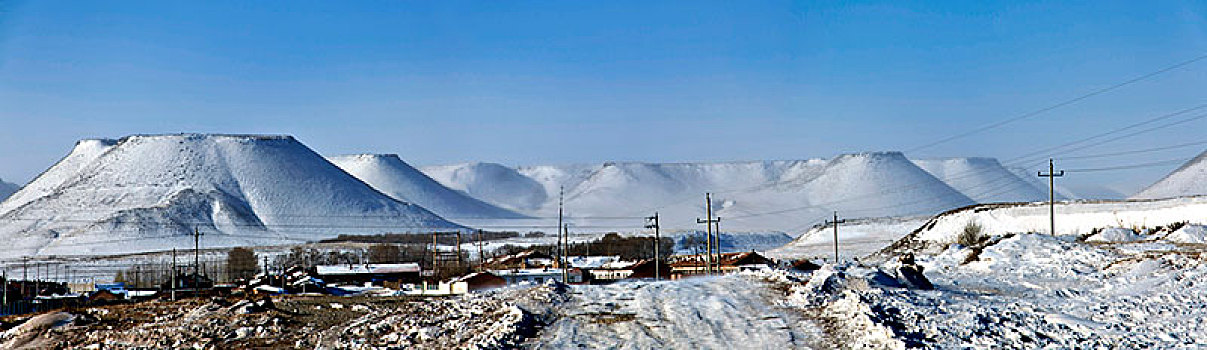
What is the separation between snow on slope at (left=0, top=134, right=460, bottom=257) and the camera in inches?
5507

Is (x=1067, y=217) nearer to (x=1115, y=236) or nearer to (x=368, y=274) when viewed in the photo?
(x=1115, y=236)

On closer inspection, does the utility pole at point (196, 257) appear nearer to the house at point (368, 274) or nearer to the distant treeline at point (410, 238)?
the house at point (368, 274)

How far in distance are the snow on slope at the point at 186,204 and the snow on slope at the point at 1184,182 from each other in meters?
102

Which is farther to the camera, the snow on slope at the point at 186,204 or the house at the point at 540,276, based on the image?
the snow on slope at the point at 186,204

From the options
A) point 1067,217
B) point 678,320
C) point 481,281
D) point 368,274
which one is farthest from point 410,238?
point 678,320

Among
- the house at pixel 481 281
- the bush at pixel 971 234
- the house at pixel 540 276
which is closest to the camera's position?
the house at pixel 481 281

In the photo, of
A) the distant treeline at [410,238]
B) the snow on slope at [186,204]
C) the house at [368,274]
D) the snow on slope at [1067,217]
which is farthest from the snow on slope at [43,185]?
the snow on slope at [1067,217]

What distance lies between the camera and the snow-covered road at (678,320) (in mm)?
17641

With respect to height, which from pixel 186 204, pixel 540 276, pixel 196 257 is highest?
pixel 186 204

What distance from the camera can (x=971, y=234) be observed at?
2474 inches

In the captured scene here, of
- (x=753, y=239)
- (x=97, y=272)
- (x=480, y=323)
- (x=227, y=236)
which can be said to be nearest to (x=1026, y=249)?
(x=480, y=323)

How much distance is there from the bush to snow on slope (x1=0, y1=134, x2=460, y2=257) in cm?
9129

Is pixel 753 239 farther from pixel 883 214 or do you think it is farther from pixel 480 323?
pixel 480 323

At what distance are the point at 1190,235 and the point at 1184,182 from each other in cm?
11812
